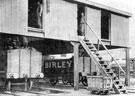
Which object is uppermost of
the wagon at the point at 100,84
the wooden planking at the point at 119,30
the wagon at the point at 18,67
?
the wooden planking at the point at 119,30

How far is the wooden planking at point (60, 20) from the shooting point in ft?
52.3

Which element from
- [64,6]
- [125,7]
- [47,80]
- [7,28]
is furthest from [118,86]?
[125,7]

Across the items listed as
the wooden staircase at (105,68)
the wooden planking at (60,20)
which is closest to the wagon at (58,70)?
the wooden staircase at (105,68)

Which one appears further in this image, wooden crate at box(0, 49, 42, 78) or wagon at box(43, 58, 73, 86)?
wagon at box(43, 58, 73, 86)

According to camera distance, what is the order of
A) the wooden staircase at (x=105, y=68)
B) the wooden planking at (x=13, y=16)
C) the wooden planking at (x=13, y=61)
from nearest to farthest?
the wooden planking at (x=13, y=16)
the wooden staircase at (x=105, y=68)
the wooden planking at (x=13, y=61)

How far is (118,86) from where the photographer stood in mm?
15422

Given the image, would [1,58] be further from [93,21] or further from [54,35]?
[93,21]

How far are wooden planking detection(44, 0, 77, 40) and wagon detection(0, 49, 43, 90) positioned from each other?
6.33 ft

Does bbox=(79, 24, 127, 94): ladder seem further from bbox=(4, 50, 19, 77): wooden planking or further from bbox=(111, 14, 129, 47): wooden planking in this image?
bbox=(4, 50, 19, 77): wooden planking

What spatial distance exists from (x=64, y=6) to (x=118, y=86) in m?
6.20

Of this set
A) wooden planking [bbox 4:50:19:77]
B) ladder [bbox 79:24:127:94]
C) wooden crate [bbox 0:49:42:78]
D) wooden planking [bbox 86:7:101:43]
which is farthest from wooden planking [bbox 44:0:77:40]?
wooden planking [bbox 4:50:19:77]

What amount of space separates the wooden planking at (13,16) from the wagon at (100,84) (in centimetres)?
490

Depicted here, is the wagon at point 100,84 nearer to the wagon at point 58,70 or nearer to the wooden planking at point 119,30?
the wooden planking at point 119,30

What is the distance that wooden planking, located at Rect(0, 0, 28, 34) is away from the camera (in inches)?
533
